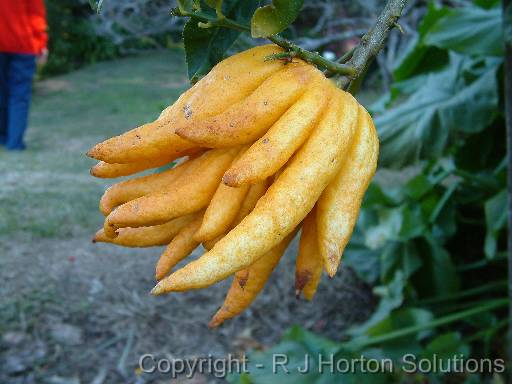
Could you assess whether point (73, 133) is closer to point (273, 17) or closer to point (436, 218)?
point (436, 218)

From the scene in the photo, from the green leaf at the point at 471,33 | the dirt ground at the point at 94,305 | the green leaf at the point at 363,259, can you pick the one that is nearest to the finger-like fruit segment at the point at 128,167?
the dirt ground at the point at 94,305

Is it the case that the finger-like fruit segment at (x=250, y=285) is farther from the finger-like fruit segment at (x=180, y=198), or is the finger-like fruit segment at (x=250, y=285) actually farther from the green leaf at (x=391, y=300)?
the green leaf at (x=391, y=300)

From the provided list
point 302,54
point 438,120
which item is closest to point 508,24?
point 438,120

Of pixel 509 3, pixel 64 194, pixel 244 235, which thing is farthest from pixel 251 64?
pixel 64 194

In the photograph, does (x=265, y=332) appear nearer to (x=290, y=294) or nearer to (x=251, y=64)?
(x=290, y=294)

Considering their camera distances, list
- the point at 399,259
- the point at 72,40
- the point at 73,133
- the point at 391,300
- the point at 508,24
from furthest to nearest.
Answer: the point at 72,40 → the point at 73,133 → the point at 399,259 → the point at 391,300 → the point at 508,24
